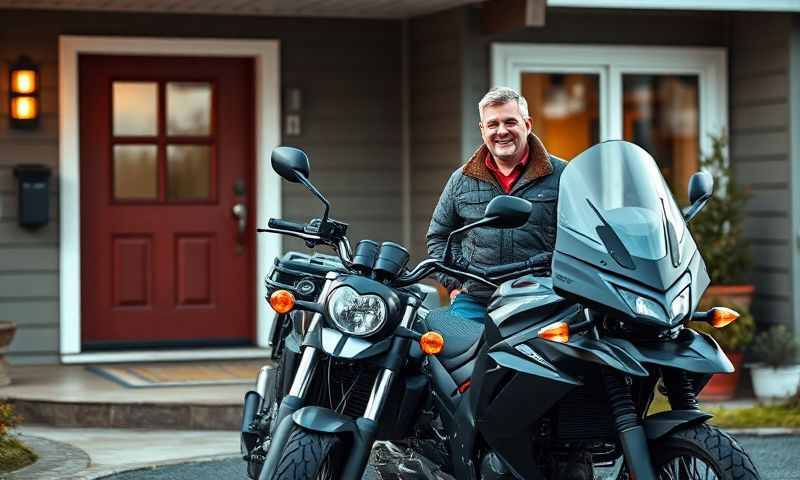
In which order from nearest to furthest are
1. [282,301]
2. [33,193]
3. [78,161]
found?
[282,301] < [33,193] < [78,161]

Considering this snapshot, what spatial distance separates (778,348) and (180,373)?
12.0 feet

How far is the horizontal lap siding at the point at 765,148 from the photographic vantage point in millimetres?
9055

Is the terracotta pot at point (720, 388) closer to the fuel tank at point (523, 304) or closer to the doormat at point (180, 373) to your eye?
the doormat at point (180, 373)

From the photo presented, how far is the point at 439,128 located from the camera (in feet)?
30.4

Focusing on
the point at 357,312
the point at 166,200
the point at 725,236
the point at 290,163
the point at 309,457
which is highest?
the point at 290,163

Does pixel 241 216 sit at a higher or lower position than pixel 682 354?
higher

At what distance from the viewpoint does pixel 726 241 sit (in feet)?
29.5

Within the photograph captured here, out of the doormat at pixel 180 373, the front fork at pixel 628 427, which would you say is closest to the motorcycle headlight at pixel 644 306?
the front fork at pixel 628 427

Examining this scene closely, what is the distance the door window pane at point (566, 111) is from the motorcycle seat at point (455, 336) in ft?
15.9

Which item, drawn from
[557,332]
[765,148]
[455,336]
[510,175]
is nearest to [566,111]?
[765,148]

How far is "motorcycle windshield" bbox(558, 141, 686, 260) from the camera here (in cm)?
381

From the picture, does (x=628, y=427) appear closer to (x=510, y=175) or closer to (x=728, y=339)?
(x=510, y=175)

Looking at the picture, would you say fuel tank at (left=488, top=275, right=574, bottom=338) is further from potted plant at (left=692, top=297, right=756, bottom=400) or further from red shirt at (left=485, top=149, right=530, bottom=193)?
potted plant at (left=692, top=297, right=756, bottom=400)

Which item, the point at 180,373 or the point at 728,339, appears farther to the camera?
the point at 180,373
